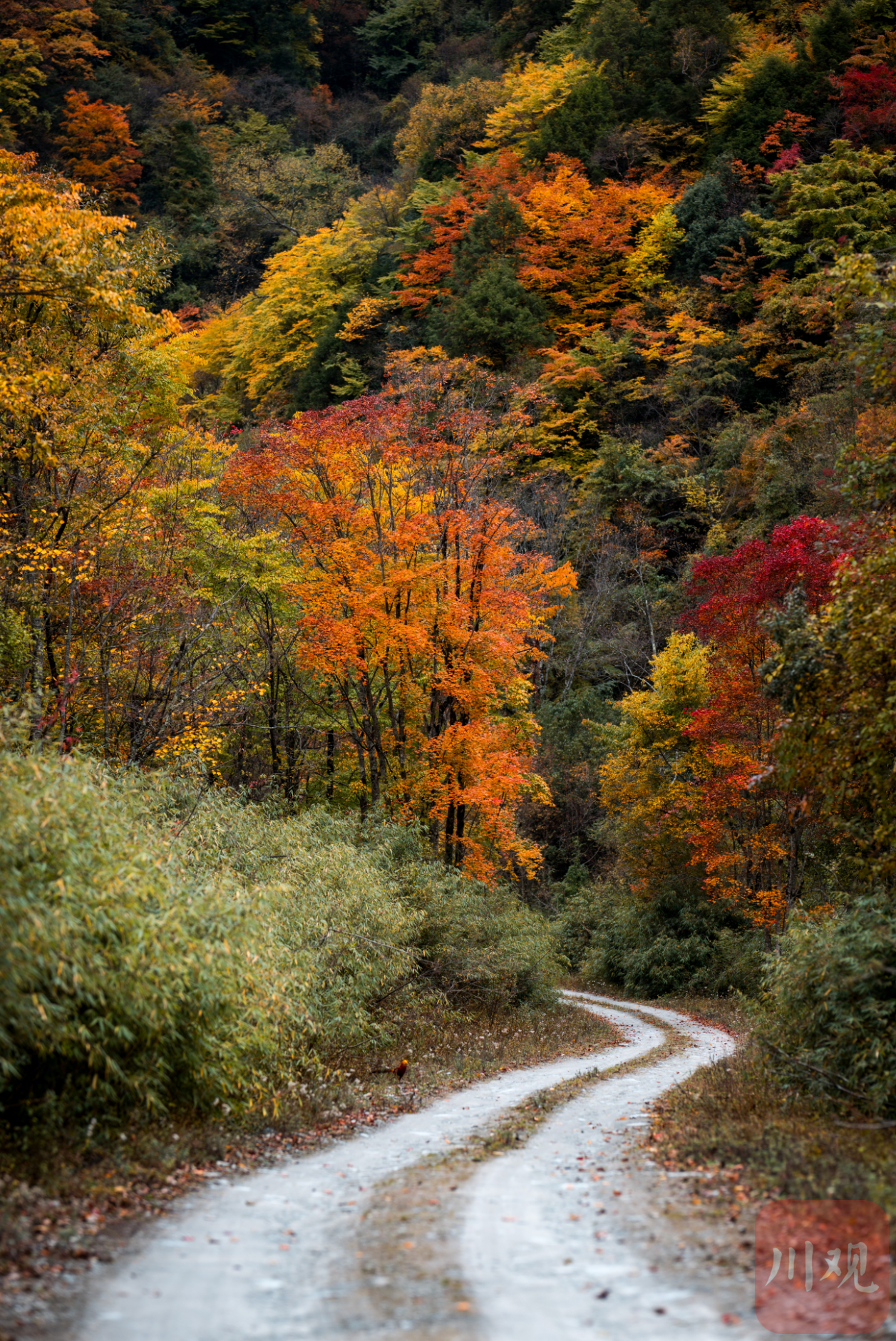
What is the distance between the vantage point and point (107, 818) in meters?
8.48

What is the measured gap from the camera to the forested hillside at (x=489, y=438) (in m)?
14.5

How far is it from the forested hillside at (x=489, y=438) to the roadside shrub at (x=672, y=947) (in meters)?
0.14

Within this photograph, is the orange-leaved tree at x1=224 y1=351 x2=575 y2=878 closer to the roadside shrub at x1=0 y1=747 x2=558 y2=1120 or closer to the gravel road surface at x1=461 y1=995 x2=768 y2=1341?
the roadside shrub at x1=0 y1=747 x2=558 y2=1120

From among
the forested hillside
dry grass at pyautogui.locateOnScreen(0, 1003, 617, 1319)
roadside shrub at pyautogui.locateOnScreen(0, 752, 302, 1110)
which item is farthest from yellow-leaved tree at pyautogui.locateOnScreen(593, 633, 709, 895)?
roadside shrub at pyautogui.locateOnScreen(0, 752, 302, 1110)

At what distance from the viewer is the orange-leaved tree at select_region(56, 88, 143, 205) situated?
50.6 meters

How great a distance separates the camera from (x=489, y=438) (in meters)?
26.2

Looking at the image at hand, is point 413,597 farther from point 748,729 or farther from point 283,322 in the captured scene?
point 283,322

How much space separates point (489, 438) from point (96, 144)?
38.1 m

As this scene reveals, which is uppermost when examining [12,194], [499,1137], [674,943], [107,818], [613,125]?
[613,125]

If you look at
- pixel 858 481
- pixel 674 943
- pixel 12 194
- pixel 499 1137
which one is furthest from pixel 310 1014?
pixel 674 943

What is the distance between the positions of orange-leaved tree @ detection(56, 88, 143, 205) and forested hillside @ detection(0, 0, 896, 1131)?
24cm

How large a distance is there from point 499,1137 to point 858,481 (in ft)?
25.4

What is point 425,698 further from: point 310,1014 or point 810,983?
point 810,983

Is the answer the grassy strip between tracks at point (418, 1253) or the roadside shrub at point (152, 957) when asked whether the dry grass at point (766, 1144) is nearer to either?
the grassy strip between tracks at point (418, 1253)
